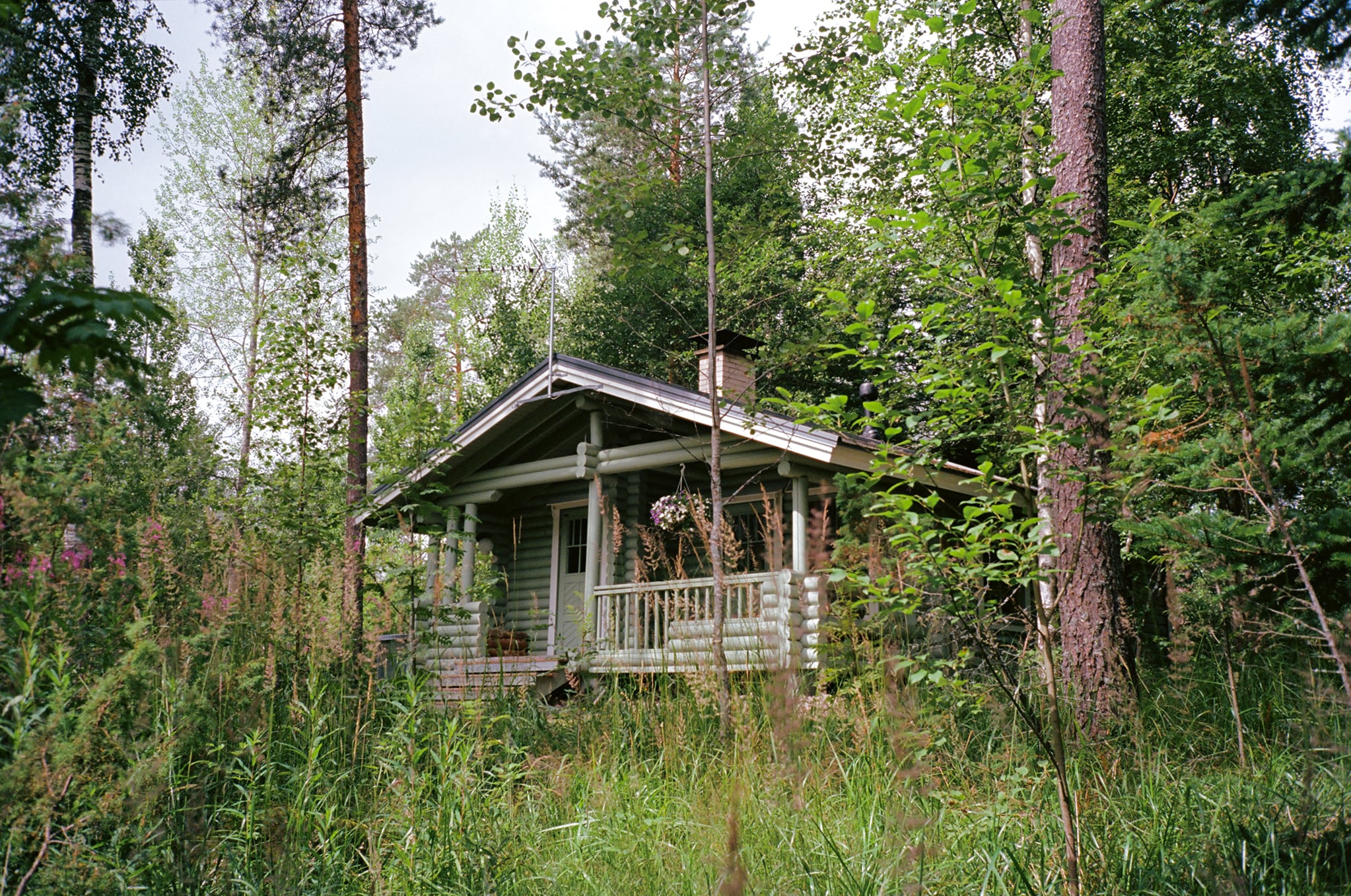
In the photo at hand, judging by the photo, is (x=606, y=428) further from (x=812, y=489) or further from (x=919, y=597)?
(x=919, y=597)

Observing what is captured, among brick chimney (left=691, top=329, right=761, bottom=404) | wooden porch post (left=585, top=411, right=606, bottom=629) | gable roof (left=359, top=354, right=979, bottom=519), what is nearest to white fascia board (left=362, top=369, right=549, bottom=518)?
gable roof (left=359, top=354, right=979, bottom=519)

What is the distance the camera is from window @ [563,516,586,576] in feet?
43.6

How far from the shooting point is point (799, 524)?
9633 mm

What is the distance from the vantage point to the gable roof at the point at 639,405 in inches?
357

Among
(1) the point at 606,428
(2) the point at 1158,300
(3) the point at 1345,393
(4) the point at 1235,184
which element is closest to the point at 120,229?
(2) the point at 1158,300

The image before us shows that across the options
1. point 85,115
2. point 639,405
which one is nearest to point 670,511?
point 639,405

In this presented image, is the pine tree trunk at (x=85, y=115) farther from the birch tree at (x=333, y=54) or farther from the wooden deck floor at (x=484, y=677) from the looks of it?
the wooden deck floor at (x=484, y=677)

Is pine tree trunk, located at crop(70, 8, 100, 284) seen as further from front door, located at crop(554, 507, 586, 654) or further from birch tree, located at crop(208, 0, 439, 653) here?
front door, located at crop(554, 507, 586, 654)

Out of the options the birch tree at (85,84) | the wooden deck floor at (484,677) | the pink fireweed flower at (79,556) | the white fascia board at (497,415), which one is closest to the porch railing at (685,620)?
the wooden deck floor at (484,677)

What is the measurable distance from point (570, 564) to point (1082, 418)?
33.6 feet

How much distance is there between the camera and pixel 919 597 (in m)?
3.47

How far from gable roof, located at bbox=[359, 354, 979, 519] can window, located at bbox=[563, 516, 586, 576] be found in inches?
67.3

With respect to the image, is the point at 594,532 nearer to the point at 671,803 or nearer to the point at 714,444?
the point at 714,444

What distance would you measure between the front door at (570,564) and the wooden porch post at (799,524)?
3.85 meters
